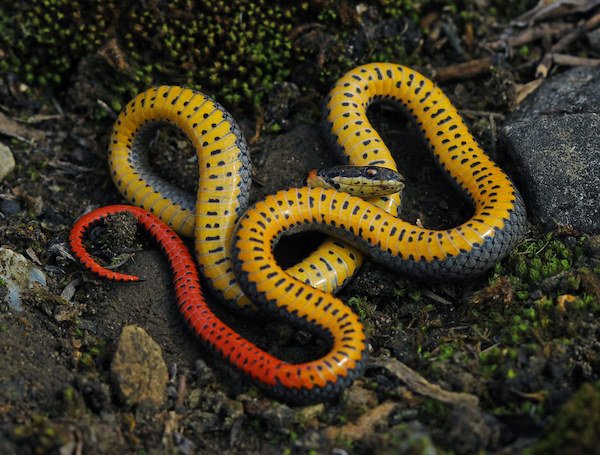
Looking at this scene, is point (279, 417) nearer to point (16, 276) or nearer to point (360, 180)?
point (360, 180)

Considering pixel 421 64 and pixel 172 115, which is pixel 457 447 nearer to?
pixel 172 115

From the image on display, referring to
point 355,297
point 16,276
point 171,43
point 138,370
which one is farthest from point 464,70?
point 16,276

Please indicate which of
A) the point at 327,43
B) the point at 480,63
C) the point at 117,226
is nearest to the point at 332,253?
the point at 117,226

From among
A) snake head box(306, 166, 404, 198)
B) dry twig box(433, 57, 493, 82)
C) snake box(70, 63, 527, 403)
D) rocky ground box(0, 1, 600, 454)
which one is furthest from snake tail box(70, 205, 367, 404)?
dry twig box(433, 57, 493, 82)

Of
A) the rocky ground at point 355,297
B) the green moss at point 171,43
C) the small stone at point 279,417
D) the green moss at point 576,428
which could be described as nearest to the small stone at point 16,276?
the rocky ground at point 355,297

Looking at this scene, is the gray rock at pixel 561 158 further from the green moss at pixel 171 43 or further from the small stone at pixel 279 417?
the small stone at pixel 279 417
